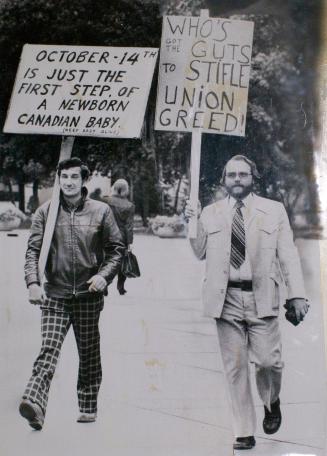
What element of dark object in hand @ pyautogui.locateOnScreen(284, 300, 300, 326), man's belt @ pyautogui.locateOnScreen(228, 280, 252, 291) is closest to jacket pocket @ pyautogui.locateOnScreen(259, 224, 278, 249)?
man's belt @ pyautogui.locateOnScreen(228, 280, 252, 291)

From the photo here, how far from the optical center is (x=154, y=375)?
14.7 feet

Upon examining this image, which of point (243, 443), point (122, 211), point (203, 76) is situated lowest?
point (243, 443)

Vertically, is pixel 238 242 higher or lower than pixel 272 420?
higher

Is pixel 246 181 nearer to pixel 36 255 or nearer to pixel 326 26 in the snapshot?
pixel 326 26

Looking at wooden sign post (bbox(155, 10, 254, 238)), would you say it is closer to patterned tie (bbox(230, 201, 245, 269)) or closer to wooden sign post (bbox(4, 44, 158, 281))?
wooden sign post (bbox(4, 44, 158, 281))

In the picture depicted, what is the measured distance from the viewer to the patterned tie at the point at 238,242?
14.5 ft

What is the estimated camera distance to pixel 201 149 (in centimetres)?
450

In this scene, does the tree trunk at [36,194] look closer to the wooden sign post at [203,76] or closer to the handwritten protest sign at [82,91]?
the handwritten protest sign at [82,91]

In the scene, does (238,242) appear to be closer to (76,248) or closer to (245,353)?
(245,353)

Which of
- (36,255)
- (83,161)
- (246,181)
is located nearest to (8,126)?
(83,161)

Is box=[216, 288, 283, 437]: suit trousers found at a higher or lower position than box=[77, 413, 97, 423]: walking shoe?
higher

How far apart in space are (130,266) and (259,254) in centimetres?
88

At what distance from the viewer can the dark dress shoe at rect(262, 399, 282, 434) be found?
4.43 m

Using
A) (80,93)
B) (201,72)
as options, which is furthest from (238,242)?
(80,93)
